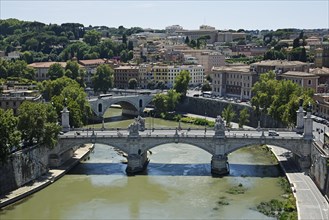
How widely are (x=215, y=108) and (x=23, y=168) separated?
3110cm

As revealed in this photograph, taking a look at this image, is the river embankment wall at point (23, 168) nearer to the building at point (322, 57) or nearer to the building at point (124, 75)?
the building at point (322, 57)

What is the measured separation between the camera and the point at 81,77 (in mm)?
76000

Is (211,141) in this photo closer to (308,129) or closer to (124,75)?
(308,129)

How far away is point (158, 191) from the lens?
33594 millimetres

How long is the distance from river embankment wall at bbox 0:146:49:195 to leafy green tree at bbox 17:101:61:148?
65 centimetres

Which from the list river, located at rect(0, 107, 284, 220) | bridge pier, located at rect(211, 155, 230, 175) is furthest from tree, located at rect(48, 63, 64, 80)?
bridge pier, located at rect(211, 155, 230, 175)

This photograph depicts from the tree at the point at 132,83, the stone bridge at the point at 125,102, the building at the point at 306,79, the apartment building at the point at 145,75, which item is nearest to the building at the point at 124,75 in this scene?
the apartment building at the point at 145,75

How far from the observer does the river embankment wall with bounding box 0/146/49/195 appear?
3150 cm

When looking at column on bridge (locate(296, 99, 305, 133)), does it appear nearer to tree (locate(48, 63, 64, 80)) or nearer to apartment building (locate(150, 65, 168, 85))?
apartment building (locate(150, 65, 168, 85))

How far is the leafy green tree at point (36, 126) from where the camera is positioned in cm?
3466

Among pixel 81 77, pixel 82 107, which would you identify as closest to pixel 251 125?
pixel 82 107

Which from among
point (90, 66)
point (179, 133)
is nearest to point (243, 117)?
point (179, 133)

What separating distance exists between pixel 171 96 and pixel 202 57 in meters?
26.9

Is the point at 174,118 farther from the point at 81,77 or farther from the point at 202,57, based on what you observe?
the point at 202,57
